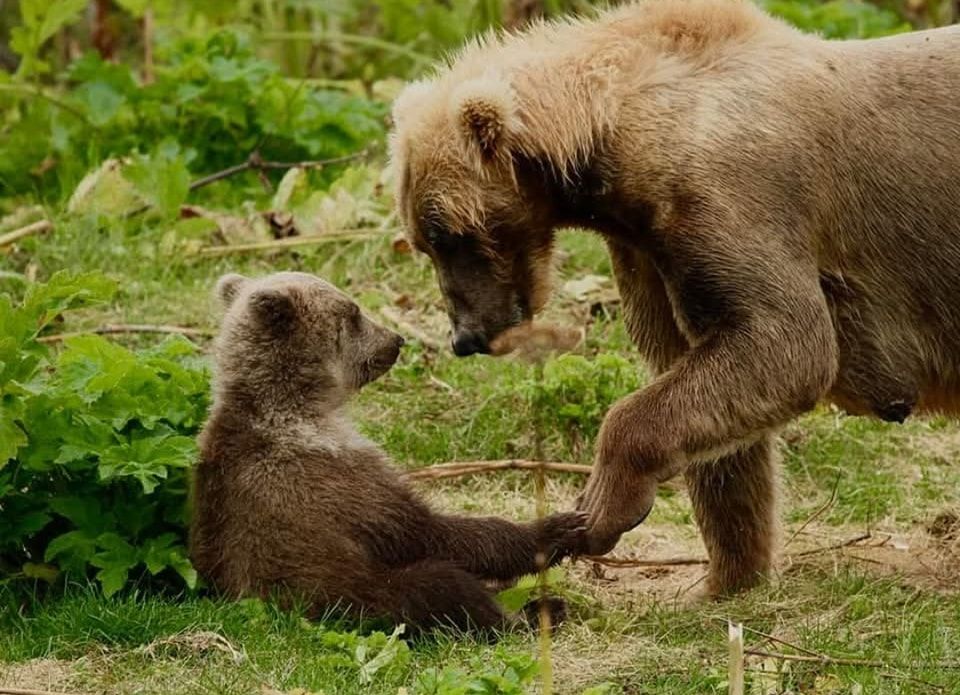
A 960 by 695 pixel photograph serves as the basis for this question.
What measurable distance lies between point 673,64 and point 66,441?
251 cm

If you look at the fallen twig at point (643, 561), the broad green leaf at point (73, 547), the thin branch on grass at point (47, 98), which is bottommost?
the fallen twig at point (643, 561)

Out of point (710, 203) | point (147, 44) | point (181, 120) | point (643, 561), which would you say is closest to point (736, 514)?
point (643, 561)

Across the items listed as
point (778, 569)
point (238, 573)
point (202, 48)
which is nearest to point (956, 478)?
point (778, 569)

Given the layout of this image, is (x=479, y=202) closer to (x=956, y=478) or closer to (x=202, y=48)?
(x=956, y=478)

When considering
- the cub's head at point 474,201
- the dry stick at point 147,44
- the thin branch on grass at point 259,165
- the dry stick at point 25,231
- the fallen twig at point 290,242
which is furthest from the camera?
the dry stick at point 147,44

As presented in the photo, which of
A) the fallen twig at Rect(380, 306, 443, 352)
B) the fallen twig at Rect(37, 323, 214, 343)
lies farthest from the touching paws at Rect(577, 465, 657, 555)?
the fallen twig at Rect(37, 323, 214, 343)

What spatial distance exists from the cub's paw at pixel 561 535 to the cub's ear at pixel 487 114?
1.28m

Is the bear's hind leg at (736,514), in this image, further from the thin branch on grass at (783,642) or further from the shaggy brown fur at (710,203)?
the thin branch on grass at (783,642)

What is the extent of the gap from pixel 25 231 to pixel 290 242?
1.43 metres

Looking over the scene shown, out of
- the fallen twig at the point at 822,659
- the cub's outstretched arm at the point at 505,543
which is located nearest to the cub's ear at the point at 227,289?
the cub's outstretched arm at the point at 505,543

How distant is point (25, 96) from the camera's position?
10969 mm

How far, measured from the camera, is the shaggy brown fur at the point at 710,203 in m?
6.08

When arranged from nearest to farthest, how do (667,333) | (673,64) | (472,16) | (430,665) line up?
(430,665)
(673,64)
(667,333)
(472,16)

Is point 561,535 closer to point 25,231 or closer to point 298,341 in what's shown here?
point 298,341
